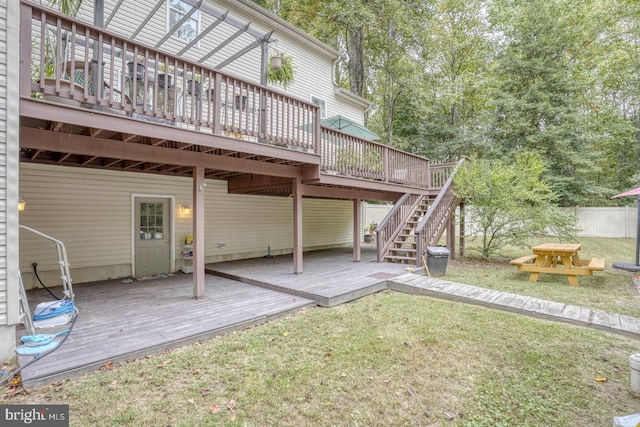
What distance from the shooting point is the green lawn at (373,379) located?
266 cm

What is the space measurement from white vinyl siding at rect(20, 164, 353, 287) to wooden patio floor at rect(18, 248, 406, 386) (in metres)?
0.60

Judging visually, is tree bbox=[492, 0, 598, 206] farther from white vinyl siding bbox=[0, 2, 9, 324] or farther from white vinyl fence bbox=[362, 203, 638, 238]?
white vinyl siding bbox=[0, 2, 9, 324]

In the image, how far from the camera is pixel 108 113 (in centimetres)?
389

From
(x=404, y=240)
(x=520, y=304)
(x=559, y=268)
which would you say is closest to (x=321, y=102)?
(x=404, y=240)

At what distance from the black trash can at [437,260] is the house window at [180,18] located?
27.5 feet

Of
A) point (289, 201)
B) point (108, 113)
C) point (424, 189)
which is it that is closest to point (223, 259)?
point (289, 201)

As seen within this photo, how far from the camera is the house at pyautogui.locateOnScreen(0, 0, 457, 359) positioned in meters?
3.55

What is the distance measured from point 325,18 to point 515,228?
12768 mm

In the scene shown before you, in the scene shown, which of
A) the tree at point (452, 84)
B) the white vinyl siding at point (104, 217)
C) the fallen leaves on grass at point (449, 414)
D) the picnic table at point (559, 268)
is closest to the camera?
the fallen leaves on grass at point (449, 414)

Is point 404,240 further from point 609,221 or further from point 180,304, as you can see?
point 609,221

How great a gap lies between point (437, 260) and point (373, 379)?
500 cm

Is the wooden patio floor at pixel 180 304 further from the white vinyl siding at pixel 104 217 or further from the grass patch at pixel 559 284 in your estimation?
the grass patch at pixel 559 284

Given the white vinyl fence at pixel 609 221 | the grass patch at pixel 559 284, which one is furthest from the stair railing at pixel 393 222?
the white vinyl fence at pixel 609 221

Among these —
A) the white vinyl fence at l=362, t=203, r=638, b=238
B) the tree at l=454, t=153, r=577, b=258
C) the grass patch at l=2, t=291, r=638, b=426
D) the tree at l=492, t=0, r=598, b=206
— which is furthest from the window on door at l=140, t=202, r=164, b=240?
the tree at l=492, t=0, r=598, b=206
